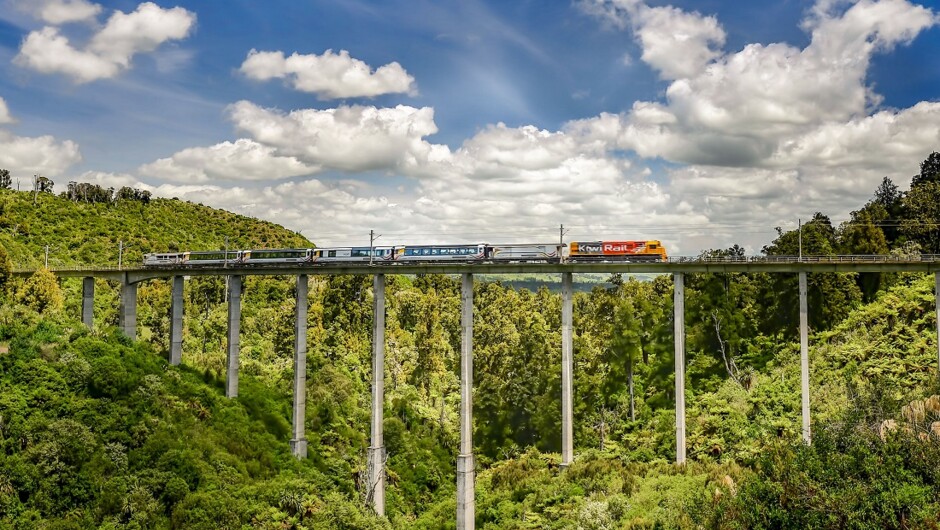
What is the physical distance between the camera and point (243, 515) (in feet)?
116

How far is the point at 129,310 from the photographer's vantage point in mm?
52250

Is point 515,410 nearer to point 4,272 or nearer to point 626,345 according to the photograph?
point 626,345

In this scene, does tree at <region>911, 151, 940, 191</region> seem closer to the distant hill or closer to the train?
the train

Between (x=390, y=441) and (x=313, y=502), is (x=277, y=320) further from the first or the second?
(x=313, y=502)

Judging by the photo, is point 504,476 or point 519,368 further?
point 519,368

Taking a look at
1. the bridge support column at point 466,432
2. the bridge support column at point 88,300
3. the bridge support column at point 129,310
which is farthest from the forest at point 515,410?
the bridge support column at point 129,310

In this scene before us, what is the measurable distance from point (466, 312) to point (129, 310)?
1172 inches

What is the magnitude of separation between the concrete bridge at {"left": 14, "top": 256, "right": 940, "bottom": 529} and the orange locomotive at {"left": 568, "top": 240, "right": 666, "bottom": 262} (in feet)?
1.96

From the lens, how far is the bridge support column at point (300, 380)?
4553cm

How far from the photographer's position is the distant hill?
80312 mm

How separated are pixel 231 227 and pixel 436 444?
81.9 m

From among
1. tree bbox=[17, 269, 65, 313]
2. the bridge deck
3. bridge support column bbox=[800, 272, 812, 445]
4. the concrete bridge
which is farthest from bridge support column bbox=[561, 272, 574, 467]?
tree bbox=[17, 269, 65, 313]

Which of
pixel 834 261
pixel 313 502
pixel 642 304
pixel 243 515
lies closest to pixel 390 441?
pixel 313 502

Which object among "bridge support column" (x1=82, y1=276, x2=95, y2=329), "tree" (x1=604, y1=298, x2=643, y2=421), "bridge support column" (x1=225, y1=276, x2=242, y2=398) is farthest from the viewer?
"bridge support column" (x1=82, y1=276, x2=95, y2=329)
